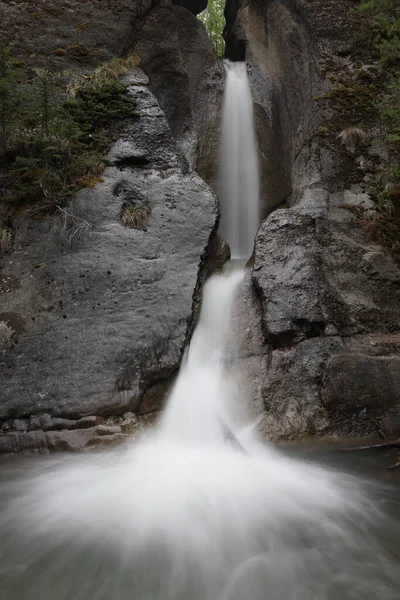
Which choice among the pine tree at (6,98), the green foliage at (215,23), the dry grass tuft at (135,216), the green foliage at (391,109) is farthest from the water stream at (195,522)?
the green foliage at (215,23)

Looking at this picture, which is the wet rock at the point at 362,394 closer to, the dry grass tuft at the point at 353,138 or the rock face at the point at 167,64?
the dry grass tuft at the point at 353,138

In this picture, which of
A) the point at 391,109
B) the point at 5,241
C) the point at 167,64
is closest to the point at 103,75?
the point at 167,64

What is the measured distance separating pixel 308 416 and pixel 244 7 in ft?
50.1

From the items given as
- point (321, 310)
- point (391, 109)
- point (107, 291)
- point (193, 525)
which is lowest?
point (193, 525)

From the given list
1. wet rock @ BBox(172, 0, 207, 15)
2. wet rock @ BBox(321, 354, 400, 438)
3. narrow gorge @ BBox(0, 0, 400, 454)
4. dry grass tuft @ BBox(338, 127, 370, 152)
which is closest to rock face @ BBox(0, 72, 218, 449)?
narrow gorge @ BBox(0, 0, 400, 454)

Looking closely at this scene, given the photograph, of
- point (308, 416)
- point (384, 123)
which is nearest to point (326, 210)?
point (384, 123)

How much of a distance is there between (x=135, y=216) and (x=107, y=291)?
1.61m

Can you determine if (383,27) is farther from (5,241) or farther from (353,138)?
(5,241)

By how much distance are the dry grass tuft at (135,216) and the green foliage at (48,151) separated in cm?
95

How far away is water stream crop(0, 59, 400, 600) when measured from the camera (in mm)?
3016

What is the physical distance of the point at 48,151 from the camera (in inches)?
311

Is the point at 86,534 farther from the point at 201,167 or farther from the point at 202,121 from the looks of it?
the point at 202,121

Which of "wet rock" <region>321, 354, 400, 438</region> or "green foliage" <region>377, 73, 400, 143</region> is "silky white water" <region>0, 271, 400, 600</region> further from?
"green foliage" <region>377, 73, 400, 143</region>

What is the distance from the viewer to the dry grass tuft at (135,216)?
7.42 m
